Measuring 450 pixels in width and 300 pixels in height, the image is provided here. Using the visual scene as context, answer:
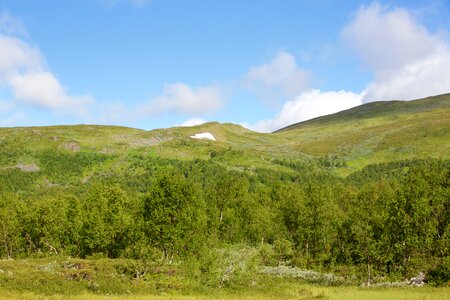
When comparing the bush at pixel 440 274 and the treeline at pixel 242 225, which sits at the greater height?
the treeline at pixel 242 225

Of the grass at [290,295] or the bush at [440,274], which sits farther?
the bush at [440,274]

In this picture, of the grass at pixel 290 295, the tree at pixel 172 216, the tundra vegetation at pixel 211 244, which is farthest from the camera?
the tree at pixel 172 216

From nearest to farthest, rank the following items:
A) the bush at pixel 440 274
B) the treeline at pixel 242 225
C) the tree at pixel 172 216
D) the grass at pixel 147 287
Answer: the grass at pixel 147 287
the bush at pixel 440 274
the treeline at pixel 242 225
the tree at pixel 172 216

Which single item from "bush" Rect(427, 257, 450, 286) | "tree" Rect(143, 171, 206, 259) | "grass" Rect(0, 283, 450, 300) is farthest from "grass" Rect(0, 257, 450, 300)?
"tree" Rect(143, 171, 206, 259)

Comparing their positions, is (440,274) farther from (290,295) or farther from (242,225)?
(242,225)

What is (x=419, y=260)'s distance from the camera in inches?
1912

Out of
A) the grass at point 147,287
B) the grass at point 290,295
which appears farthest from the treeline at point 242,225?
the grass at point 290,295

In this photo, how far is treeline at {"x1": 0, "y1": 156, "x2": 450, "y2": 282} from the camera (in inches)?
1938

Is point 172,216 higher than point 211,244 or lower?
higher

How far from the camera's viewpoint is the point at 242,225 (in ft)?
299

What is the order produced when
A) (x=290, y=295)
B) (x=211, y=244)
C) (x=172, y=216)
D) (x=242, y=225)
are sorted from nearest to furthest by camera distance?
(x=290, y=295) → (x=172, y=216) → (x=211, y=244) → (x=242, y=225)

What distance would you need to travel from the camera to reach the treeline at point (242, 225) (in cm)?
4922

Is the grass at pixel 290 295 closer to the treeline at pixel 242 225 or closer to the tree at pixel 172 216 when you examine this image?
the treeline at pixel 242 225

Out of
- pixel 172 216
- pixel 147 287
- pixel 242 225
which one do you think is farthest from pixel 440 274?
pixel 242 225
